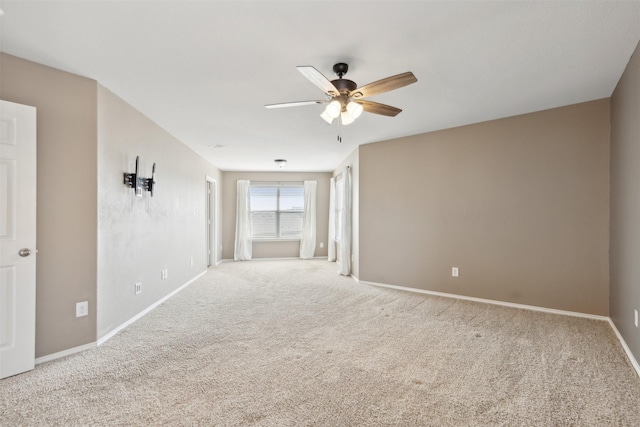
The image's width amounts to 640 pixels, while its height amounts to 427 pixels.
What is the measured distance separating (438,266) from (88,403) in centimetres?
401

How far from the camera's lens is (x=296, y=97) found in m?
3.06

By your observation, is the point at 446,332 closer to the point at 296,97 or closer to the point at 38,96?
the point at 296,97

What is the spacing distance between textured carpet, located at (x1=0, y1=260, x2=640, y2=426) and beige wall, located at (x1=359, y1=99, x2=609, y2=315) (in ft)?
1.57

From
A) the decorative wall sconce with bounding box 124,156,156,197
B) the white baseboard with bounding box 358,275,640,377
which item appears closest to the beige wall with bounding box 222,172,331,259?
the white baseboard with bounding box 358,275,640,377

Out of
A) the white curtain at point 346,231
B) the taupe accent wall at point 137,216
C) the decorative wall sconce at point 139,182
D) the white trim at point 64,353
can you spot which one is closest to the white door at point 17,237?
the white trim at point 64,353

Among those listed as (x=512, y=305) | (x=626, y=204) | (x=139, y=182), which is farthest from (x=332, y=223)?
(x=626, y=204)

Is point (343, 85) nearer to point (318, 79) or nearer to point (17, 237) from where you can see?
point (318, 79)

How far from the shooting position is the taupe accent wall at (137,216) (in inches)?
112

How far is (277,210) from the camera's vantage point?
8.02m

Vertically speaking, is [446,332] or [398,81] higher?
[398,81]

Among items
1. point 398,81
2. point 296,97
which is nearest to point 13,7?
point 296,97

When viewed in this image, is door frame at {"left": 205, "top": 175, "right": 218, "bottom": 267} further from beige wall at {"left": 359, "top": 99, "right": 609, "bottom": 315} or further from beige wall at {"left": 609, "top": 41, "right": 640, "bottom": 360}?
beige wall at {"left": 609, "top": 41, "right": 640, "bottom": 360}

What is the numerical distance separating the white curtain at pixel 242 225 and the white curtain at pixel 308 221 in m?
1.38

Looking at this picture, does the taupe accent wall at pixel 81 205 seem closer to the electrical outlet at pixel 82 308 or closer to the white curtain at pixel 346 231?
the electrical outlet at pixel 82 308
